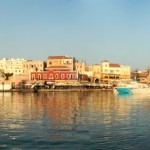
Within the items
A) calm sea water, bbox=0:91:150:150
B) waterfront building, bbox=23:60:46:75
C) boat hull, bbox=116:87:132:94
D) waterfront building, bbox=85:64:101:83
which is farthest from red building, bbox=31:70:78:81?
calm sea water, bbox=0:91:150:150

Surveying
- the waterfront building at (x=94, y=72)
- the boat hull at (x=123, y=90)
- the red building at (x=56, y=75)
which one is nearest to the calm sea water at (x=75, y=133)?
the boat hull at (x=123, y=90)

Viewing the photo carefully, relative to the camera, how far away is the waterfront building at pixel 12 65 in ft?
379

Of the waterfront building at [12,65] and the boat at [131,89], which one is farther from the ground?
the waterfront building at [12,65]

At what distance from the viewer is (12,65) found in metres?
117

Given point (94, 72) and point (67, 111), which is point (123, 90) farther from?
point (67, 111)

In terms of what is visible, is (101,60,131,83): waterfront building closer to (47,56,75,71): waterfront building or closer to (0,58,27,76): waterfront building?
(47,56,75,71): waterfront building

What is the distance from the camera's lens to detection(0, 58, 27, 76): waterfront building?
11556 centimetres

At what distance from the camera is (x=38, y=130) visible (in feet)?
73.8

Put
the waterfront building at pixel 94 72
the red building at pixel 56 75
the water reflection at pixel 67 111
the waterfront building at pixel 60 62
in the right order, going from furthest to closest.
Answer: the waterfront building at pixel 94 72 < the waterfront building at pixel 60 62 < the red building at pixel 56 75 < the water reflection at pixel 67 111

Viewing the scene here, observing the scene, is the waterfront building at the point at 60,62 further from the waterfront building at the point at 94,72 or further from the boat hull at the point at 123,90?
the boat hull at the point at 123,90

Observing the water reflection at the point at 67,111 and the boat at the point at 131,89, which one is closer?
the water reflection at the point at 67,111

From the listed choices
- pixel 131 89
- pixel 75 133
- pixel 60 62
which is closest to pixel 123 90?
pixel 131 89

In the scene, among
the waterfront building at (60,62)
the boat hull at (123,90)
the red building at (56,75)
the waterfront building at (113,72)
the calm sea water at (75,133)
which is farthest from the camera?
the waterfront building at (113,72)

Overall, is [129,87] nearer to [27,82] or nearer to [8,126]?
[27,82]
